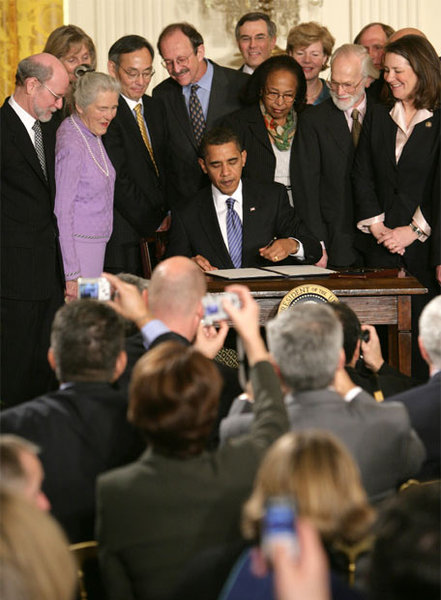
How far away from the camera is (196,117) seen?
17.6 feet

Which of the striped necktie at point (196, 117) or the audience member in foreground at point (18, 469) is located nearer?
the audience member in foreground at point (18, 469)

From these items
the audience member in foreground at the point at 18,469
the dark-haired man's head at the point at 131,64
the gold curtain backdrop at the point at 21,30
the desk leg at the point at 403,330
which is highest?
the gold curtain backdrop at the point at 21,30

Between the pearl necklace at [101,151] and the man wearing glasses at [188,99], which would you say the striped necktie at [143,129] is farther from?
the pearl necklace at [101,151]

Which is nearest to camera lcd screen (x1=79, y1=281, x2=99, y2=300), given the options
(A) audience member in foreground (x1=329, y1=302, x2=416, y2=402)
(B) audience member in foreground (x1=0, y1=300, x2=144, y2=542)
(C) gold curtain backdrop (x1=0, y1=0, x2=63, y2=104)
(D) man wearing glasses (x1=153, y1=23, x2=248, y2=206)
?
(B) audience member in foreground (x1=0, y1=300, x2=144, y2=542)

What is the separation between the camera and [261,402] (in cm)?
218

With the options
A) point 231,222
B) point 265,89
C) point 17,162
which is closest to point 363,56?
point 265,89

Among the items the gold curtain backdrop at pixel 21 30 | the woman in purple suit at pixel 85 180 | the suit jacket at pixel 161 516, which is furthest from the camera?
the gold curtain backdrop at pixel 21 30

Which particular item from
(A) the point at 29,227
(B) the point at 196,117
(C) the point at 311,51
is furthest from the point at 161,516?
(C) the point at 311,51

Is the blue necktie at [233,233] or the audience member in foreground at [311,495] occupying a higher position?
the blue necktie at [233,233]

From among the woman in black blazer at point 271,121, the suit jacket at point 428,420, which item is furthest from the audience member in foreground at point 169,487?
the woman in black blazer at point 271,121

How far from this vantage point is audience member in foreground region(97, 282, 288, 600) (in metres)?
1.91

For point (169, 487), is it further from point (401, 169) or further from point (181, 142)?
point (181, 142)

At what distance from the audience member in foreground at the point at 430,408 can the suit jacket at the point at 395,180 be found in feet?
8.02

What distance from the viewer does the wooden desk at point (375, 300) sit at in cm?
421
